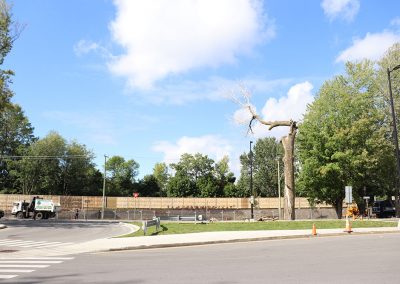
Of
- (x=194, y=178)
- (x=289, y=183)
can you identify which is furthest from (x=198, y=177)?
(x=289, y=183)

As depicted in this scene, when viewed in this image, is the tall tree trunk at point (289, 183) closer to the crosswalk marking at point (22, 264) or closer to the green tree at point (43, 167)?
the crosswalk marking at point (22, 264)

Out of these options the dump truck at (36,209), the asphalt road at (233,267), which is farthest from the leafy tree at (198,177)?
the asphalt road at (233,267)

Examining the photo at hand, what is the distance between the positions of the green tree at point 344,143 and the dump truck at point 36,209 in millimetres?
30115

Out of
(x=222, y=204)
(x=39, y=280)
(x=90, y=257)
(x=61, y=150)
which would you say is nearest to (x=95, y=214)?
(x=222, y=204)

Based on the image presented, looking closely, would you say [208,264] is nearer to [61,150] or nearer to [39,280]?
[39,280]

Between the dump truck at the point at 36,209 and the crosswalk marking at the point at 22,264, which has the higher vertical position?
the dump truck at the point at 36,209

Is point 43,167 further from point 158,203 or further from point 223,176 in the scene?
point 223,176

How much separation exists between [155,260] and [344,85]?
4491 cm

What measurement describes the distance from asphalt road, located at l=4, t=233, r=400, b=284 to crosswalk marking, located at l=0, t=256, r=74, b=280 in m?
0.32

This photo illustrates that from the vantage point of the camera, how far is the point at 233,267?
1135 centimetres

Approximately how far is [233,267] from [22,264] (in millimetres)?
6252

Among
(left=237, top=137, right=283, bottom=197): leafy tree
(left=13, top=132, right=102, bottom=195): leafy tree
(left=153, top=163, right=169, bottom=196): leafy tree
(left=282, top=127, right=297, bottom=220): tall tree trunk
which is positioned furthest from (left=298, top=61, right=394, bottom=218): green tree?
(left=153, top=163, right=169, bottom=196): leafy tree

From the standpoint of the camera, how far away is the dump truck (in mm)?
52300

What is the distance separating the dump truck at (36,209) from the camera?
5230 cm
